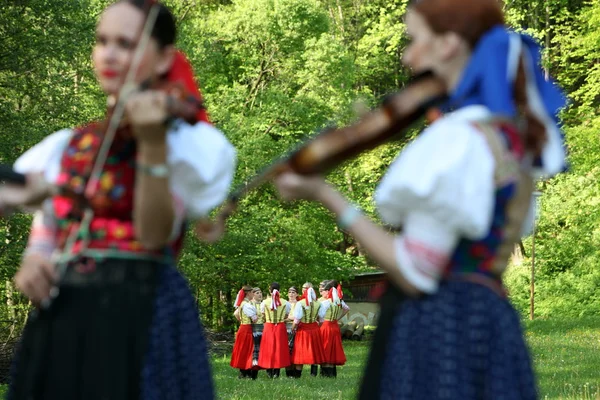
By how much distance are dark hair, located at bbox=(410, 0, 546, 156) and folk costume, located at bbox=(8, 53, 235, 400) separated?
0.71 metres

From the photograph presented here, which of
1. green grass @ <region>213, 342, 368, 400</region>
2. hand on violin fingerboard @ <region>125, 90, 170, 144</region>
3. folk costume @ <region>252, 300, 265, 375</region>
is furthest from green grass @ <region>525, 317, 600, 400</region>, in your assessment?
hand on violin fingerboard @ <region>125, 90, 170, 144</region>

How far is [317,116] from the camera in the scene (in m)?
36.3

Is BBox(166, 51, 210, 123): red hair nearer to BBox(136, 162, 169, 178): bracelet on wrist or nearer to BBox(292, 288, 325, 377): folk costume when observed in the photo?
BBox(136, 162, 169, 178): bracelet on wrist

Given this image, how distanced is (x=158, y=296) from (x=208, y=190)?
345mm

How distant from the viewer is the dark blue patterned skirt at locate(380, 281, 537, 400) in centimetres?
312

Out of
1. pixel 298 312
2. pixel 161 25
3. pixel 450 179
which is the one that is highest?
pixel 298 312

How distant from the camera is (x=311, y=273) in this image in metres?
35.7

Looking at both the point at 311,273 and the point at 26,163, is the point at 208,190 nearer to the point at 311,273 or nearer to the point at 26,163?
the point at 26,163

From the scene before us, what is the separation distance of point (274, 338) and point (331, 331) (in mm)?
1332

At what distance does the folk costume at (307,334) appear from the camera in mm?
22219

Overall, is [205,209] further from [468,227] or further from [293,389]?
[293,389]

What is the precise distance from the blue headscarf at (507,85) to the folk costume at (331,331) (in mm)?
18639

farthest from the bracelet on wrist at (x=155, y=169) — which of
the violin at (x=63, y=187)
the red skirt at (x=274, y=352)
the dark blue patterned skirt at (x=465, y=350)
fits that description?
the red skirt at (x=274, y=352)

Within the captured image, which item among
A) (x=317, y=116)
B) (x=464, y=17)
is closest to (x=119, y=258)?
(x=464, y=17)
